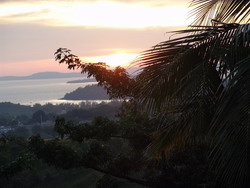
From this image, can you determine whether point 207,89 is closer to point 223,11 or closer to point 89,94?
point 223,11

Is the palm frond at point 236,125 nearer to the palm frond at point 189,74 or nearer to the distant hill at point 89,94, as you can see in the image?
the palm frond at point 189,74

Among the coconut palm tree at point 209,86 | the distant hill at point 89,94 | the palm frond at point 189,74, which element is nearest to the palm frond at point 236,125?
the coconut palm tree at point 209,86

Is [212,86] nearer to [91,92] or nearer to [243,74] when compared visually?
[243,74]

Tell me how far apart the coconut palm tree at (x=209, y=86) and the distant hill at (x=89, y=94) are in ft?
307

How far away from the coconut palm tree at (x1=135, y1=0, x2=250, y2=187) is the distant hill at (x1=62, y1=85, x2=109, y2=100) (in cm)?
9348

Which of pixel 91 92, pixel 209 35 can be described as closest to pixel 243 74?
pixel 209 35

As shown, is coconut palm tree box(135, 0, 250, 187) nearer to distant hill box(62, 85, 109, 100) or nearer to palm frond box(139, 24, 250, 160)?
palm frond box(139, 24, 250, 160)

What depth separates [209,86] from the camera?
12.2 ft

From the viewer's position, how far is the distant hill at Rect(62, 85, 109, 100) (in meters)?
102

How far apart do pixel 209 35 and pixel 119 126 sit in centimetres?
646

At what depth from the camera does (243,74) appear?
255 cm

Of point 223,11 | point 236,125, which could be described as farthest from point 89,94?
point 236,125

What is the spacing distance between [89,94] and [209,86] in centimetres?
10964

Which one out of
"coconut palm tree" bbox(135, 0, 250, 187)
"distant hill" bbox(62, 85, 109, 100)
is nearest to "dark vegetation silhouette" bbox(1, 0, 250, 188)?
"coconut palm tree" bbox(135, 0, 250, 187)
